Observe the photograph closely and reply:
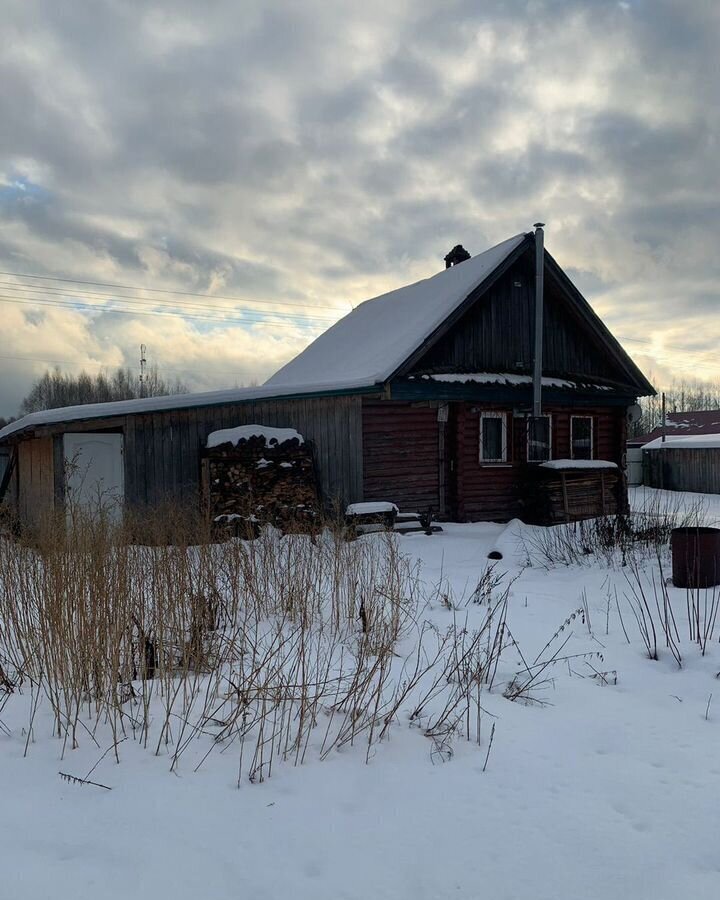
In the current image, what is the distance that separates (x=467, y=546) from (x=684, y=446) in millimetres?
18664

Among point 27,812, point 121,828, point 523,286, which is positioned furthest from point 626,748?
point 523,286

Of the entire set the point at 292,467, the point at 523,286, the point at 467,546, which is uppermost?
the point at 523,286

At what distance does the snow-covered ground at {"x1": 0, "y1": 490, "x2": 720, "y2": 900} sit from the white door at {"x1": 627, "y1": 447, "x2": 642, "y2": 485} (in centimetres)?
2634

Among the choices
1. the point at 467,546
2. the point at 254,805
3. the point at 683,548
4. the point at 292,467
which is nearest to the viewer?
the point at 254,805

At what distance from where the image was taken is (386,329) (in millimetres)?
15125

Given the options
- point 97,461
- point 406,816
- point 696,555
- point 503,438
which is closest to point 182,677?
point 406,816

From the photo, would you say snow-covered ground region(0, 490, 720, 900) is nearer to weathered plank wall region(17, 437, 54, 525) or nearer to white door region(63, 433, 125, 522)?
white door region(63, 433, 125, 522)

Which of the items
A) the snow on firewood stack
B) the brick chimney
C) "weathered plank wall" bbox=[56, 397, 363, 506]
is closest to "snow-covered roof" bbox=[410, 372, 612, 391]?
"weathered plank wall" bbox=[56, 397, 363, 506]

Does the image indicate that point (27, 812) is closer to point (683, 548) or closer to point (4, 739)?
point (4, 739)

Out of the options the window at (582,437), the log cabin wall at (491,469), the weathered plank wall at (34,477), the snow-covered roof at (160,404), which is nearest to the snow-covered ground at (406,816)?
the snow-covered roof at (160,404)

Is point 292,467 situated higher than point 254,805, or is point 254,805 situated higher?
point 292,467

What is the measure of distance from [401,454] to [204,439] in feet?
13.4

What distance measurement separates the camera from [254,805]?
279 centimetres

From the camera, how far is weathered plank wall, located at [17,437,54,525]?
1177 centimetres
